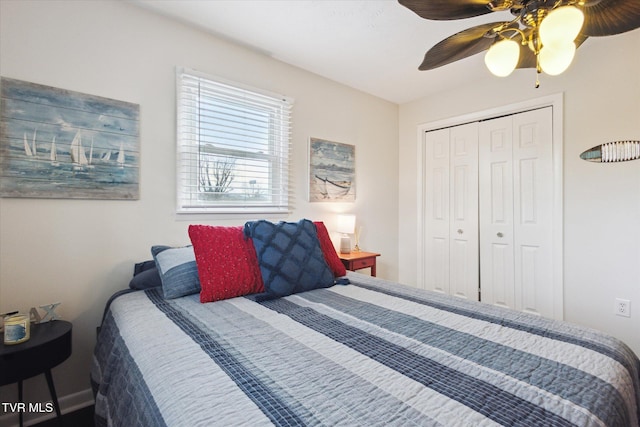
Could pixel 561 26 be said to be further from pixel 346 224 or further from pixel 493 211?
pixel 493 211

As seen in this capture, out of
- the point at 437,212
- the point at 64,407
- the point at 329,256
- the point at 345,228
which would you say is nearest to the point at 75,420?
the point at 64,407

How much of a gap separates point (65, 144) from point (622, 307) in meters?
4.00

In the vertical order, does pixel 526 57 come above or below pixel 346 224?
above

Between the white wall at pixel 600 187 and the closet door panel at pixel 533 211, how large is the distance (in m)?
0.13

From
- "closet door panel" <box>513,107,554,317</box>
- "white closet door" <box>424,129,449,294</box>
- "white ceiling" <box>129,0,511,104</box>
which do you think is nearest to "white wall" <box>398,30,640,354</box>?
"closet door panel" <box>513,107,554,317</box>

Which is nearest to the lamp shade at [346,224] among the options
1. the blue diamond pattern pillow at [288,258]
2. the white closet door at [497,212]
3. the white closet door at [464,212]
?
the blue diamond pattern pillow at [288,258]

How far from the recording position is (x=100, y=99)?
1833 mm

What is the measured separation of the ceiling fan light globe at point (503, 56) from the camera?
1.29m

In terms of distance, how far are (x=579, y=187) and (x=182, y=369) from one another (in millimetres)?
3139

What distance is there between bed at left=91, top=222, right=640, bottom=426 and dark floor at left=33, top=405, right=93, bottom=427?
1.72 ft

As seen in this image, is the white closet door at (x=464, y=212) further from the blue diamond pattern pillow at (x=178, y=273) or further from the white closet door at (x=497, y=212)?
the blue diamond pattern pillow at (x=178, y=273)

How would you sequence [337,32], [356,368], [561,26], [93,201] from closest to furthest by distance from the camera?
[356,368] < [561,26] < [93,201] < [337,32]

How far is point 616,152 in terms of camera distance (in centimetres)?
204

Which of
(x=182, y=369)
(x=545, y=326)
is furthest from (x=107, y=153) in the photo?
(x=545, y=326)
